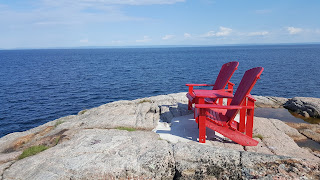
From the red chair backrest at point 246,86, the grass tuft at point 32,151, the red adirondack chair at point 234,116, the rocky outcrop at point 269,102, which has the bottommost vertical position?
the rocky outcrop at point 269,102

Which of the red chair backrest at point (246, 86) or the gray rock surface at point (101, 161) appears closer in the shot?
the gray rock surface at point (101, 161)

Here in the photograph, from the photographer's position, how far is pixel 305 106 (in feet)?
36.0

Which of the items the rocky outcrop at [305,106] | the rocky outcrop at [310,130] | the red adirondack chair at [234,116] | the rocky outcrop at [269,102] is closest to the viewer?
the red adirondack chair at [234,116]

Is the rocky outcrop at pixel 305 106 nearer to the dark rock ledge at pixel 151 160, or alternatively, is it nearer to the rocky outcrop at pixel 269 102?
the rocky outcrop at pixel 269 102

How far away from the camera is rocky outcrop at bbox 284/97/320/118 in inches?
414

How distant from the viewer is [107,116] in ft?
26.3

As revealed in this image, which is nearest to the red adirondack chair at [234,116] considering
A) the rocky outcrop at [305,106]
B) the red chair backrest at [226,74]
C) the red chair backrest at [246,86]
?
the red chair backrest at [246,86]

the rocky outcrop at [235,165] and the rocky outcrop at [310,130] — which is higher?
the rocky outcrop at [235,165]

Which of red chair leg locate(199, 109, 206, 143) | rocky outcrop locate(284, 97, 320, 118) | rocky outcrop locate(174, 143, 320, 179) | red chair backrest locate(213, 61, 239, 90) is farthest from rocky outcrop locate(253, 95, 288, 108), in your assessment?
rocky outcrop locate(174, 143, 320, 179)

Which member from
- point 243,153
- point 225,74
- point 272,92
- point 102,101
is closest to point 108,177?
point 243,153

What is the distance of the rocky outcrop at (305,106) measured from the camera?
10.5m

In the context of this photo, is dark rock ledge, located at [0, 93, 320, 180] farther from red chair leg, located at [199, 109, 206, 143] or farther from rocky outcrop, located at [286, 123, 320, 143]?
rocky outcrop, located at [286, 123, 320, 143]

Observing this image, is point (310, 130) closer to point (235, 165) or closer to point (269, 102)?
point (269, 102)

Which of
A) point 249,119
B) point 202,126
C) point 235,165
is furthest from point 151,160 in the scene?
point 249,119
